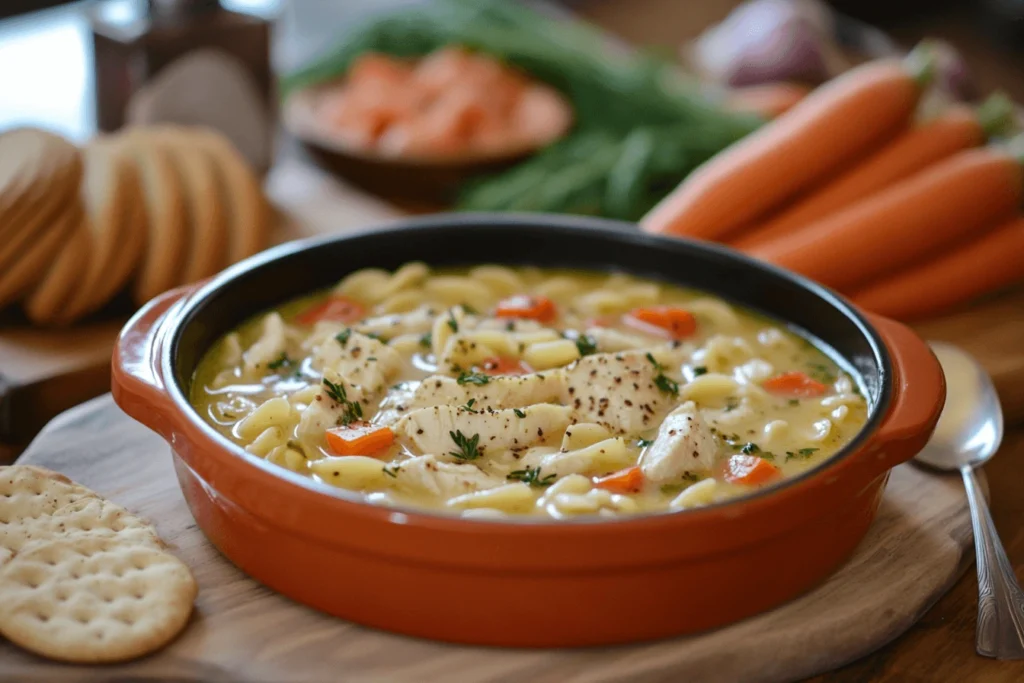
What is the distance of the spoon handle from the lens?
211 cm

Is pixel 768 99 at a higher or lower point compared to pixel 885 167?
lower

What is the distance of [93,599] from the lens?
1923mm

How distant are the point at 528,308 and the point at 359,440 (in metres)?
0.81

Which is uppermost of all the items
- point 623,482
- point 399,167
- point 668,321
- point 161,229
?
point 623,482

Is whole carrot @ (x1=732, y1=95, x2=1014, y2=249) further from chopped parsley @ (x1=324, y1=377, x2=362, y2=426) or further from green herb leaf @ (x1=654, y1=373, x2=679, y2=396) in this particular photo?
chopped parsley @ (x1=324, y1=377, x2=362, y2=426)

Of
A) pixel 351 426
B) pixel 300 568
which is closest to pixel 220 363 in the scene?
pixel 351 426

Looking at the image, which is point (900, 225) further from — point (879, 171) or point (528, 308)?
point (528, 308)

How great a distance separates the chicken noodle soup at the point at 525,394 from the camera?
2.15 m

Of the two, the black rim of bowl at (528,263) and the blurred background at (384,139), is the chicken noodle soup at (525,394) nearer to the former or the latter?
the black rim of bowl at (528,263)

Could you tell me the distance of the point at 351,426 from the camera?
7.67 feet

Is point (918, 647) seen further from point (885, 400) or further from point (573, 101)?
point (573, 101)

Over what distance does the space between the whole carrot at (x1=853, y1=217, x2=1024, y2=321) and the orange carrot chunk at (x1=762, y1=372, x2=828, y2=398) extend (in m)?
0.84

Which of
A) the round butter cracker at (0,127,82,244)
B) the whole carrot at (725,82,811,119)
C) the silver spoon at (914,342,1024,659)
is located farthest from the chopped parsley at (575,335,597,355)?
the whole carrot at (725,82,811,119)

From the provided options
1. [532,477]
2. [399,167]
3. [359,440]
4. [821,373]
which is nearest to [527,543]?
[532,477]
